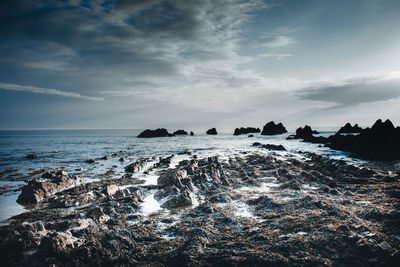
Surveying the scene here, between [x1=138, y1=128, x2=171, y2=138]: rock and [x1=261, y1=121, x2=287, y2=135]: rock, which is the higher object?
[x1=261, y1=121, x2=287, y2=135]: rock

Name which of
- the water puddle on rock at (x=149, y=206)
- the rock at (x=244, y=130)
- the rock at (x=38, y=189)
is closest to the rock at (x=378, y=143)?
the water puddle on rock at (x=149, y=206)

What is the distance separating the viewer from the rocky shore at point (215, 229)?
4555mm

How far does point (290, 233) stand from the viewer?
5.56 metres

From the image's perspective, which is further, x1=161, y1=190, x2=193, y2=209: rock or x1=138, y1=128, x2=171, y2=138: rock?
x1=138, y1=128, x2=171, y2=138: rock

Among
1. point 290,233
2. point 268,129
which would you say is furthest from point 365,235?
point 268,129

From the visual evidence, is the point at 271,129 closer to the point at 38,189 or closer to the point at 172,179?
the point at 172,179

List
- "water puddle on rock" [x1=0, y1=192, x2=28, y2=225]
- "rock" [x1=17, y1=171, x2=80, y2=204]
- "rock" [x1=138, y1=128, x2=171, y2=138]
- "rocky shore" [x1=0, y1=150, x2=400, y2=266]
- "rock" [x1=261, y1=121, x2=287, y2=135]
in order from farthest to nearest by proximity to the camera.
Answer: "rock" [x1=138, y1=128, x2=171, y2=138] < "rock" [x1=261, y1=121, x2=287, y2=135] < "rock" [x1=17, y1=171, x2=80, y2=204] < "water puddle on rock" [x1=0, y1=192, x2=28, y2=225] < "rocky shore" [x1=0, y1=150, x2=400, y2=266]

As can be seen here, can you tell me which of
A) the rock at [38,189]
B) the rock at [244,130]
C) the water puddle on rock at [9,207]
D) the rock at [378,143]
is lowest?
the water puddle on rock at [9,207]

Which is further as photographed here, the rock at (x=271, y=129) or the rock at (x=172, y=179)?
the rock at (x=271, y=129)

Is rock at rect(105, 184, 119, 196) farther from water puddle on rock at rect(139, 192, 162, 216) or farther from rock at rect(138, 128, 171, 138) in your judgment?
rock at rect(138, 128, 171, 138)

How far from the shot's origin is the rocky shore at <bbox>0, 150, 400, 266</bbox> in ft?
14.9

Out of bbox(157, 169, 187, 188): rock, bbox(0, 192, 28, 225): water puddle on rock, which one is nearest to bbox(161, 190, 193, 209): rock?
bbox(157, 169, 187, 188): rock

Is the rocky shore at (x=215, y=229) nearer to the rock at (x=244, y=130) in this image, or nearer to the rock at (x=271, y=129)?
the rock at (x=271, y=129)

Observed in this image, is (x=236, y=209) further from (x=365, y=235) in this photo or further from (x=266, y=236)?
(x=365, y=235)
